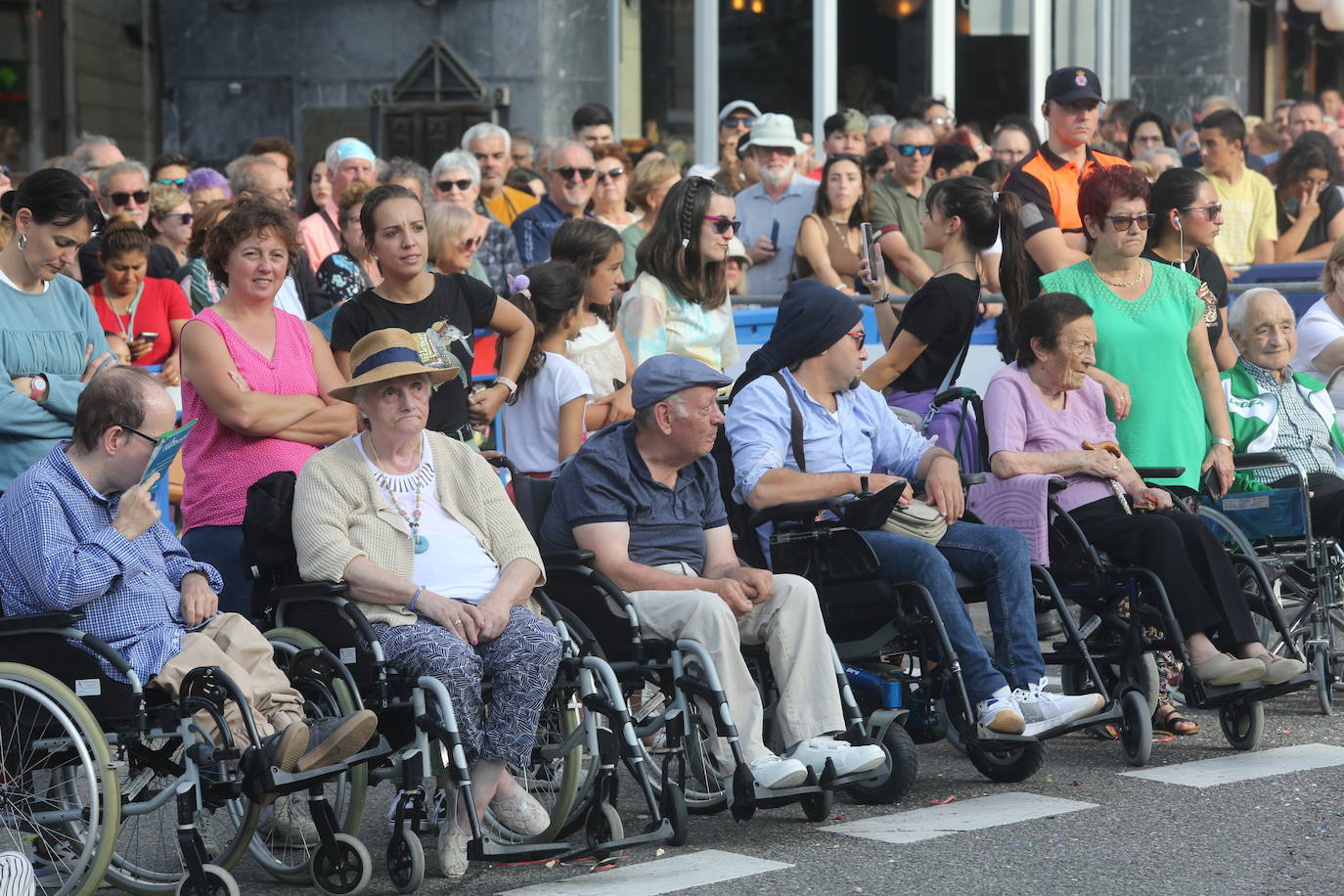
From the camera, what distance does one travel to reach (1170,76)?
20078 millimetres

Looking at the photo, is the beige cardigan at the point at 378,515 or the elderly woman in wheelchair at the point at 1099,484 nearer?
the beige cardigan at the point at 378,515

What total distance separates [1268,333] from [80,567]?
15.9ft

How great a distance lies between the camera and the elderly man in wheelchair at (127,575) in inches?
212

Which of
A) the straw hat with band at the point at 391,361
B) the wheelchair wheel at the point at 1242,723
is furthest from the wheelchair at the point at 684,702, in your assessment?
the wheelchair wheel at the point at 1242,723

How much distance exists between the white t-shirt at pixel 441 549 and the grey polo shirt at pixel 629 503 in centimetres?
41

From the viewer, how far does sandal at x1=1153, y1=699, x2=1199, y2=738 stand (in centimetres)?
723

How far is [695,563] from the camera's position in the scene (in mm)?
6516

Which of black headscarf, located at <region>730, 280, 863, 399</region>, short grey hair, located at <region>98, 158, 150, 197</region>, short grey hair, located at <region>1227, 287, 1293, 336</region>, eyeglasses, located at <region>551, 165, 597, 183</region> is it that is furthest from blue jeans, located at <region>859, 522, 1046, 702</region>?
short grey hair, located at <region>98, 158, 150, 197</region>

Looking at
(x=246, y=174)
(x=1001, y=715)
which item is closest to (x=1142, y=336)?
(x=1001, y=715)

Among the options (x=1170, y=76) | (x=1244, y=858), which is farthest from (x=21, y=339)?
(x=1170, y=76)

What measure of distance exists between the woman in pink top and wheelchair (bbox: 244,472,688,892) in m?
0.41

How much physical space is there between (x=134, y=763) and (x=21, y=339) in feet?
6.12

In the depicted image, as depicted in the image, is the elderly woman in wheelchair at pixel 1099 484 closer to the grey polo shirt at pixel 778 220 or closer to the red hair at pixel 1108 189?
the red hair at pixel 1108 189

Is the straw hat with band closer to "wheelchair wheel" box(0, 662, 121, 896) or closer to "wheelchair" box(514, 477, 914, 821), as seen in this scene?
"wheelchair" box(514, 477, 914, 821)
